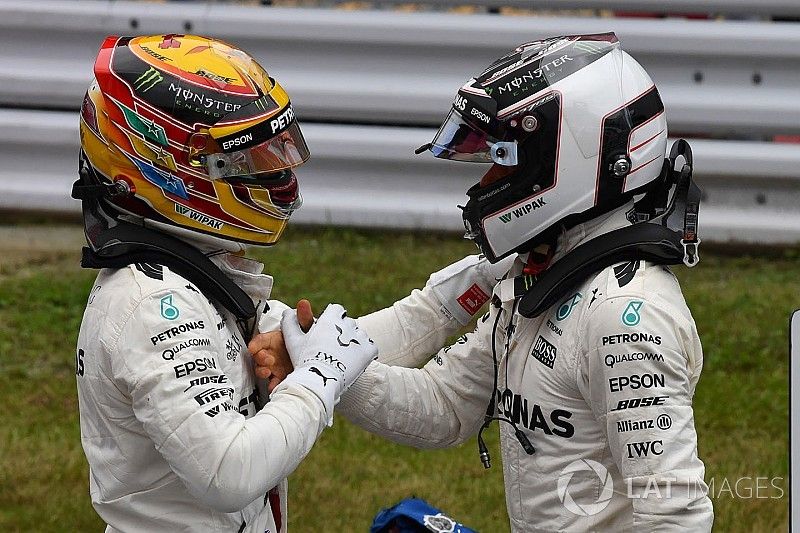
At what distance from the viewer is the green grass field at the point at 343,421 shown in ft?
18.4

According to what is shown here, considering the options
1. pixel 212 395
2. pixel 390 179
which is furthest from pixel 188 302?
pixel 390 179

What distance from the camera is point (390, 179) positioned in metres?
8.66

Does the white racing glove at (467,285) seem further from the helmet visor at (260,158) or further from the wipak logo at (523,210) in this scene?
the helmet visor at (260,158)

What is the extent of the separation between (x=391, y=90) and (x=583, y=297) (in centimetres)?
535

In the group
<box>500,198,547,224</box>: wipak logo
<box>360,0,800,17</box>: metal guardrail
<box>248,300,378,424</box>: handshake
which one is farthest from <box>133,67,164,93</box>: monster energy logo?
<box>360,0,800,17</box>: metal guardrail

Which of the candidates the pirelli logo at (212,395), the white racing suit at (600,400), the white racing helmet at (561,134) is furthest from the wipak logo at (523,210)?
the pirelli logo at (212,395)

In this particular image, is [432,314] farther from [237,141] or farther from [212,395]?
[212,395]

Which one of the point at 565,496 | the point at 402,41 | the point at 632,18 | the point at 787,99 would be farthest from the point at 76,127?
the point at 565,496

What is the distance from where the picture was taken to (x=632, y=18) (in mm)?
8664

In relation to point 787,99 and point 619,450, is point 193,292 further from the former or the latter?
point 787,99

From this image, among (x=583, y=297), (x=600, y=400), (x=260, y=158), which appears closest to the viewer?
(x=600, y=400)

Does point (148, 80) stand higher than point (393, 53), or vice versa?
point (148, 80)

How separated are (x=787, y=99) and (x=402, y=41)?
7.99 feet

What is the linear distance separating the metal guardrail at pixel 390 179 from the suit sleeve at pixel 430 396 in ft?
14.6
